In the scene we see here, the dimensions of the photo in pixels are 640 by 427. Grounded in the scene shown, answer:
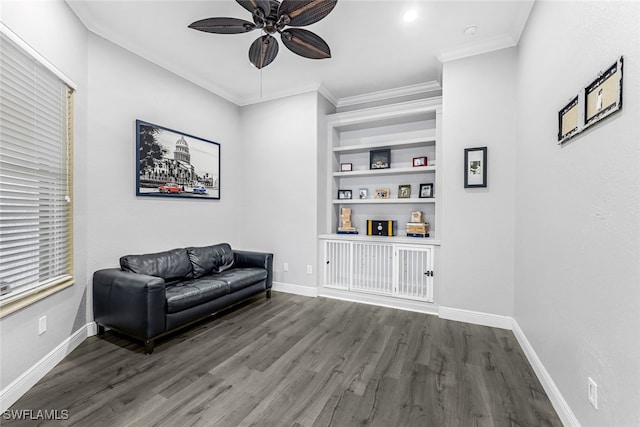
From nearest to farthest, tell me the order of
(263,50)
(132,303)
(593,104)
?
1. (593,104)
2. (132,303)
3. (263,50)

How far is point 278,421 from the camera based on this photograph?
1642 millimetres

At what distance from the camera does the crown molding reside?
3.87 meters

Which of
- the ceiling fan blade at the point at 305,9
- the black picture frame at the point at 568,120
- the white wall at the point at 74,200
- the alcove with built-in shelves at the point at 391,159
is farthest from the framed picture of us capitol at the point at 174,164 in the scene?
the black picture frame at the point at 568,120

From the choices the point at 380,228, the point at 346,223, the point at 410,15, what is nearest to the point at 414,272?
the point at 380,228

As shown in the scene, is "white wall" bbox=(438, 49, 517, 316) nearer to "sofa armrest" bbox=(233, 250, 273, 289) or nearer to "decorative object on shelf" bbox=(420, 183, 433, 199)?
"decorative object on shelf" bbox=(420, 183, 433, 199)

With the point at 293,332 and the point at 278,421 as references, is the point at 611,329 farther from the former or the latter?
the point at 293,332

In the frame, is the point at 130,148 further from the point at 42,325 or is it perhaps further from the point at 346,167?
the point at 346,167

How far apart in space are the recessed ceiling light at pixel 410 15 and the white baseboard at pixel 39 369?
408 centimetres

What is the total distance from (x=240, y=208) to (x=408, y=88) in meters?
3.21

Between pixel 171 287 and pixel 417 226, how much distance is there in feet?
10.0

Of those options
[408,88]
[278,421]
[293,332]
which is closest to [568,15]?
[408,88]

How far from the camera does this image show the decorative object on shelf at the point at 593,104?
118 cm

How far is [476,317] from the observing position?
3.04m

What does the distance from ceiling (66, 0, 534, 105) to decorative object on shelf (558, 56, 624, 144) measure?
4.78 ft
